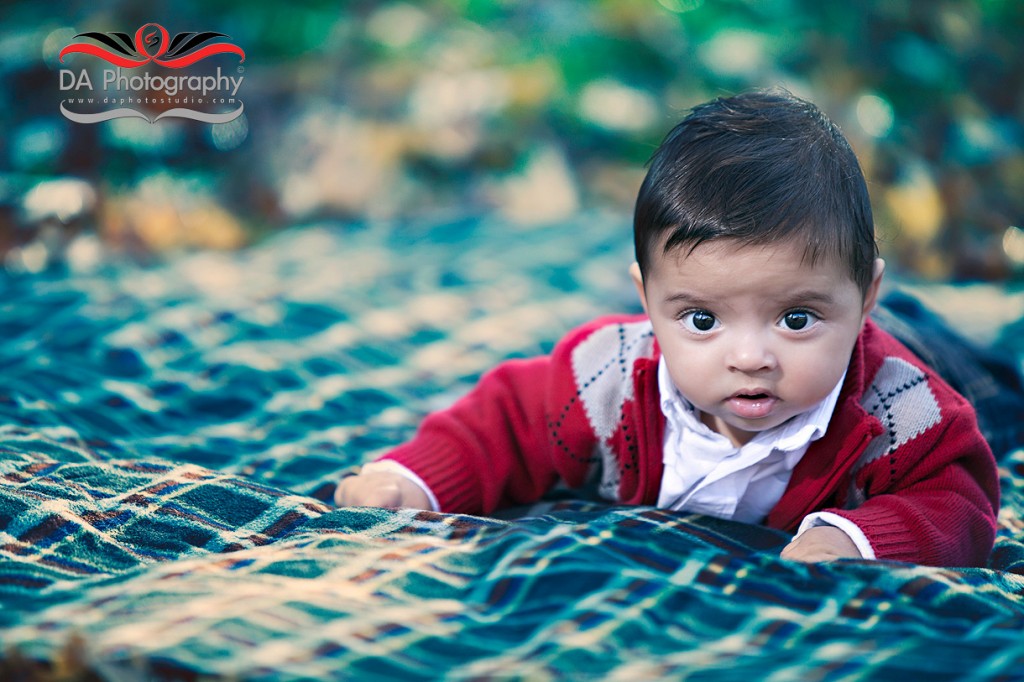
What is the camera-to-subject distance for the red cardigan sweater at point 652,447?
3.81 feet

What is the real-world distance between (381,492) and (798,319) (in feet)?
1.77

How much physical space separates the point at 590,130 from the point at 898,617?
Answer: 7.57ft

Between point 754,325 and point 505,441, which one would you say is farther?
point 505,441

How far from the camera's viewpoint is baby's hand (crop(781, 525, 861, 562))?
1.07 meters

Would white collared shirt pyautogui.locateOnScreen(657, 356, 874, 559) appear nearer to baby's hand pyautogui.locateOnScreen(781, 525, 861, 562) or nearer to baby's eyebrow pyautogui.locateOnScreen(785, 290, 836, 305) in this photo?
baby's hand pyautogui.locateOnScreen(781, 525, 861, 562)

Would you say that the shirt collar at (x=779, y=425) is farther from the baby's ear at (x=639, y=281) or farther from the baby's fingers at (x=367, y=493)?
the baby's fingers at (x=367, y=493)

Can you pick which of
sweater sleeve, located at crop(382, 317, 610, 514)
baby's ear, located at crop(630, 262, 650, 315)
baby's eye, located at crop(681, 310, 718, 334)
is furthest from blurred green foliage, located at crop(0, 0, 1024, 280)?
baby's eye, located at crop(681, 310, 718, 334)

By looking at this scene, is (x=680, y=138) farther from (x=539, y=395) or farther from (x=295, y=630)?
(x=295, y=630)

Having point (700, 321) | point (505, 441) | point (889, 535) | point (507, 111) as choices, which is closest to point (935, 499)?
point (889, 535)

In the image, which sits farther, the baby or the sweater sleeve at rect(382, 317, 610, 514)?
the sweater sleeve at rect(382, 317, 610, 514)

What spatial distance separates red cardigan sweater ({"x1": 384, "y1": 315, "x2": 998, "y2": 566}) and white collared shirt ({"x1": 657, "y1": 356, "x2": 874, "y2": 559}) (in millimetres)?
19

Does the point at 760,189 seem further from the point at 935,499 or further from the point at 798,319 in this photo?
the point at 935,499

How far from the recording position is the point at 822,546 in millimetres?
1087

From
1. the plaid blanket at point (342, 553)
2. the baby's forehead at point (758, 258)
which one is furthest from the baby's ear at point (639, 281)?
the plaid blanket at point (342, 553)
